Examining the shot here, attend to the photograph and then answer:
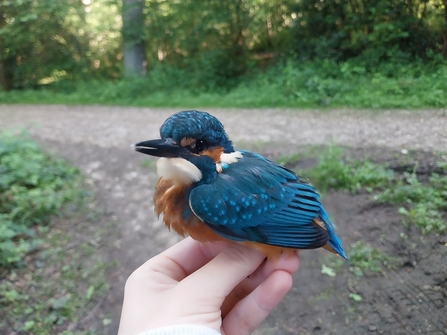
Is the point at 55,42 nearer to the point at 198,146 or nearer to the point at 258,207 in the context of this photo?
the point at 198,146

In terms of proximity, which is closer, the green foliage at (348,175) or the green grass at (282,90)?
the green foliage at (348,175)

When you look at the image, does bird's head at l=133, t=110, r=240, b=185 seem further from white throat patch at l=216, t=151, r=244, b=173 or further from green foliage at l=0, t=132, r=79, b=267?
green foliage at l=0, t=132, r=79, b=267

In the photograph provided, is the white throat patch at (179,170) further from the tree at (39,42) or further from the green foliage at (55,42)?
the tree at (39,42)

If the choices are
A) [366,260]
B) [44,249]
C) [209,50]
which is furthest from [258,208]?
[209,50]

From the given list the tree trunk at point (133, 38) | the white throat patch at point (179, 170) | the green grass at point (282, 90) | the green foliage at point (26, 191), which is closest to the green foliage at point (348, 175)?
the green grass at point (282, 90)

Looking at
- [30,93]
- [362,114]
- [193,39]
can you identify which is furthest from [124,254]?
[30,93]

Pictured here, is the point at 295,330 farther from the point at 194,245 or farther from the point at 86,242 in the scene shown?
the point at 86,242
